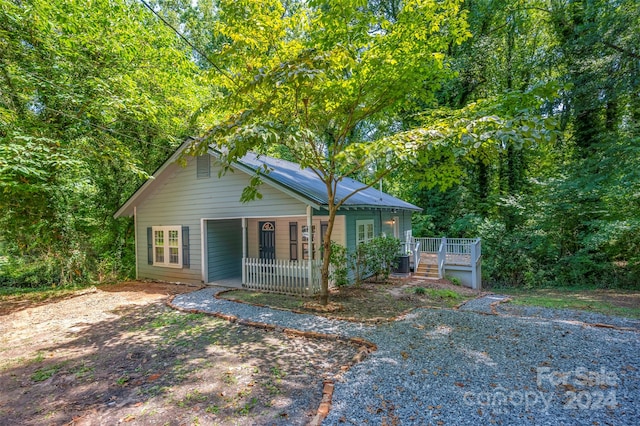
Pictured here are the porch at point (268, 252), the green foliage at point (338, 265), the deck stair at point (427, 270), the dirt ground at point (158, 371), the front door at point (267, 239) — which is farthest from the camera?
the deck stair at point (427, 270)

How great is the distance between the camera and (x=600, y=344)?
4832 millimetres

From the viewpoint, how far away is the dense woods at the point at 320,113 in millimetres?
6137

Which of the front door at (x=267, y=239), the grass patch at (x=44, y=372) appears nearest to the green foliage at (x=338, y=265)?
the front door at (x=267, y=239)

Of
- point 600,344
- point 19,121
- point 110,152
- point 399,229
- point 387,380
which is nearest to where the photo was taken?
point 387,380

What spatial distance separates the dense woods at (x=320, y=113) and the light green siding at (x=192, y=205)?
4.18 feet

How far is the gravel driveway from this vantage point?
3186 millimetres

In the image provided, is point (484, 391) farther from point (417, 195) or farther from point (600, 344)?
point (417, 195)

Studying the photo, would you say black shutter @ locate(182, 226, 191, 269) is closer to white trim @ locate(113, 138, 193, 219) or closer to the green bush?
white trim @ locate(113, 138, 193, 219)

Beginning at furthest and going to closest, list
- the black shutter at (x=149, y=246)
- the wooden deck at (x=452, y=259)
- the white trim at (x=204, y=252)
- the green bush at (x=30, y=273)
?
1. the wooden deck at (x=452, y=259)
2. the black shutter at (x=149, y=246)
3. the green bush at (x=30, y=273)
4. the white trim at (x=204, y=252)

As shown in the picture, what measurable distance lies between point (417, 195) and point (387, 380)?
20.4 meters

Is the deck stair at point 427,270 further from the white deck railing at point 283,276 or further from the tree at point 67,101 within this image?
the tree at point 67,101

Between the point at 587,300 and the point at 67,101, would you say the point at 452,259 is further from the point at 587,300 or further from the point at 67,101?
the point at 67,101

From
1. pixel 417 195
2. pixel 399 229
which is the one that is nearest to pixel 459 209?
pixel 417 195

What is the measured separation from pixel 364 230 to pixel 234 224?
500cm
